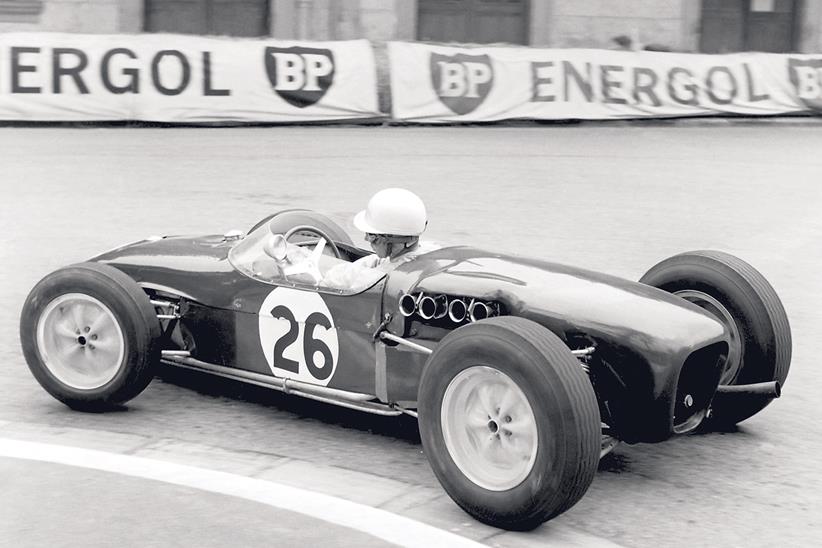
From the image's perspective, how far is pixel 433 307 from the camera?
5.64 m

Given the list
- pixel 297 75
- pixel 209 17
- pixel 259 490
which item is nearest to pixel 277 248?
pixel 259 490

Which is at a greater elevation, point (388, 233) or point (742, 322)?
point (388, 233)

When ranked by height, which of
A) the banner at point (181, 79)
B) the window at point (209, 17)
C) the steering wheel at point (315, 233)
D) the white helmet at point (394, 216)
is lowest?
the steering wheel at point (315, 233)

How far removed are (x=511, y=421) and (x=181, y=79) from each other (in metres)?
13.6

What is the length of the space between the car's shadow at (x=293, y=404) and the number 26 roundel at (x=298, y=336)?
354 mm

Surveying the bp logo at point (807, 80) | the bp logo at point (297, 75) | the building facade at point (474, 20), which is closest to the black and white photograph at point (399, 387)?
the bp logo at point (297, 75)

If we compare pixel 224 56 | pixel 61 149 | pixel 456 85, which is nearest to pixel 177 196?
pixel 61 149

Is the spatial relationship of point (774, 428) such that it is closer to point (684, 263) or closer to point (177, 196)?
point (684, 263)

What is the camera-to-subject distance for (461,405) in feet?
17.0

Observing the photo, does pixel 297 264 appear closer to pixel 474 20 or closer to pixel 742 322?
pixel 742 322

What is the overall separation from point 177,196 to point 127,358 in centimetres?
679

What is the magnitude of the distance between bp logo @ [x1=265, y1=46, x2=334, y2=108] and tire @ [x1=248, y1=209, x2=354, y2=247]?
11.2m

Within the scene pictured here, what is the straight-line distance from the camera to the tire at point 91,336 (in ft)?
20.2

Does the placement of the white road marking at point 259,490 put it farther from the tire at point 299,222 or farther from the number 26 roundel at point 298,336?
the tire at point 299,222
